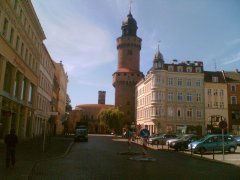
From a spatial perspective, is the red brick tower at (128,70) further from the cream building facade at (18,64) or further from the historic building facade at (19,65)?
the cream building facade at (18,64)

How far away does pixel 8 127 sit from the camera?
29484 mm

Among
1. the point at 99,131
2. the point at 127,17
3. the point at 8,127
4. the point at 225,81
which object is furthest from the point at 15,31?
the point at 99,131

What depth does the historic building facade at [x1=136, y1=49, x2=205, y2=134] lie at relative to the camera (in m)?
66.5

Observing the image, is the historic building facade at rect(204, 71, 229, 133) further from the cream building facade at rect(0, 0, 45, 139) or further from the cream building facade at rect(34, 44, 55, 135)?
the cream building facade at rect(0, 0, 45, 139)

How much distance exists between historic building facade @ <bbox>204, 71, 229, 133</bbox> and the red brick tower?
29186 mm

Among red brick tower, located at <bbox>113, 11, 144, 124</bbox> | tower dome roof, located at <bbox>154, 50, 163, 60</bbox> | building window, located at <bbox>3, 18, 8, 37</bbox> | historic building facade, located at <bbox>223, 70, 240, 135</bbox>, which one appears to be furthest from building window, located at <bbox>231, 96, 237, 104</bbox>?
building window, located at <bbox>3, 18, 8, 37</bbox>

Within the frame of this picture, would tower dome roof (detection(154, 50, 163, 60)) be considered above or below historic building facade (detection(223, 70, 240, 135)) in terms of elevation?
above

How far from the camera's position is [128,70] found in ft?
313

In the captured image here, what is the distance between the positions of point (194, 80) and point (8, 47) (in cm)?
4945

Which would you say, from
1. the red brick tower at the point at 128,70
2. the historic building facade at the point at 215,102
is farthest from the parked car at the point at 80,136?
the red brick tower at the point at 128,70

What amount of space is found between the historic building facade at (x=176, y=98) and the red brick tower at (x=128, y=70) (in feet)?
76.0

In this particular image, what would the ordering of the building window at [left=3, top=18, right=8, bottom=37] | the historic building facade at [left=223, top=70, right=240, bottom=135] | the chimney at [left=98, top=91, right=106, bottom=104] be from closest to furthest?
the building window at [left=3, top=18, right=8, bottom=37] < the historic building facade at [left=223, top=70, right=240, bottom=135] < the chimney at [left=98, top=91, right=106, bottom=104]

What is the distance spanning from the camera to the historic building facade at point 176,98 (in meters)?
66.5

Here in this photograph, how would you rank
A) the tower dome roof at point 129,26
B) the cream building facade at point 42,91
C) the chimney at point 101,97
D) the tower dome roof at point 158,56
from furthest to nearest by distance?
the chimney at point 101,97 < the tower dome roof at point 129,26 < the tower dome roof at point 158,56 < the cream building facade at point 42,91
